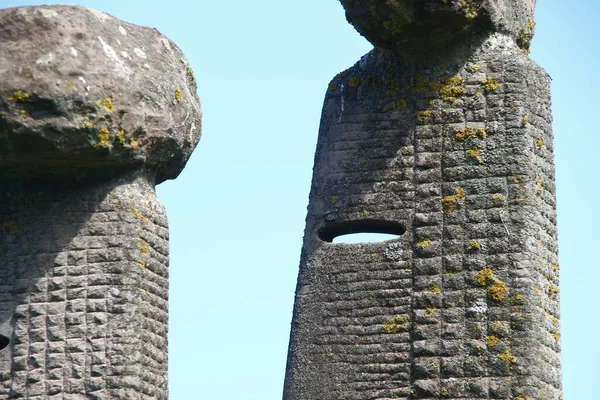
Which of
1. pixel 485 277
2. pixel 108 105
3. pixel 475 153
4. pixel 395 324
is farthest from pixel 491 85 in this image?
pixel 108 105

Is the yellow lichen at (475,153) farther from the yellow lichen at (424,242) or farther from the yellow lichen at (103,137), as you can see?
the yellow lichen at (103,137)

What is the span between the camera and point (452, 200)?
11.1 m

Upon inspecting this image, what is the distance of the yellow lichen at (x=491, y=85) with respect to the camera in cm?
1130

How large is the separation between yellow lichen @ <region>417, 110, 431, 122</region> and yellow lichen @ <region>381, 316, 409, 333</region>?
4.61ft

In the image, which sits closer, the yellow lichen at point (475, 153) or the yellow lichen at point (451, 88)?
the yellow lichen at point (475, 153)

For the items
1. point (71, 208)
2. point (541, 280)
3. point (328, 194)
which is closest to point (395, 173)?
point (328, 194)

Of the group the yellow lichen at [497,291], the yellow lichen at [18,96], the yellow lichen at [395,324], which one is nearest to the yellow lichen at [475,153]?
the yellow lichen at [497,291]

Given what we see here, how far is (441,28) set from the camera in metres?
11.3

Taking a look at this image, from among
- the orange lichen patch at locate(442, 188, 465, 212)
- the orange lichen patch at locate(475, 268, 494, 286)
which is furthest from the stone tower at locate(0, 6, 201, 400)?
the orange lichen patch at locate(475, 268, 494, 286)

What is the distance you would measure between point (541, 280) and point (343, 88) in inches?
81.5

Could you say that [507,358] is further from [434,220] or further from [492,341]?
[434,220]

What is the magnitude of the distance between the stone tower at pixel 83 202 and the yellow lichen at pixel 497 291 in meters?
2.16

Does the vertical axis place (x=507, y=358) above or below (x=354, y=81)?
below

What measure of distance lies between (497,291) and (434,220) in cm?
70
